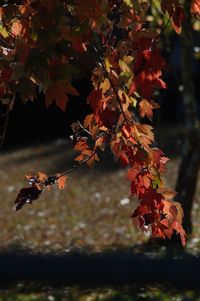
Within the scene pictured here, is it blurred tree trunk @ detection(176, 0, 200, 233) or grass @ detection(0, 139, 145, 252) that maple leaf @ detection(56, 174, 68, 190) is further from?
blurred tree trunk @ detection(176, 0, 200, 233)

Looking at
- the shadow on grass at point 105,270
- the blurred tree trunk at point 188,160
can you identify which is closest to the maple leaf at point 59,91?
the shadow on grass at point 105,270

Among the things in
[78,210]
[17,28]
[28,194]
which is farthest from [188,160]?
[17,28]

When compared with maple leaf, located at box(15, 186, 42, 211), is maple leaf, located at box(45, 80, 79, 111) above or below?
above

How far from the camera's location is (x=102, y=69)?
3.54 meters

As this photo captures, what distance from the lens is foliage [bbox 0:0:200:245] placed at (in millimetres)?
3082

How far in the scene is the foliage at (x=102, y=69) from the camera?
3.08 m

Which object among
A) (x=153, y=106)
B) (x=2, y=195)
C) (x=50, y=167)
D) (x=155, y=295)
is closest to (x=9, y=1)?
(x=153, y=106)

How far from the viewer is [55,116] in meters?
22.2

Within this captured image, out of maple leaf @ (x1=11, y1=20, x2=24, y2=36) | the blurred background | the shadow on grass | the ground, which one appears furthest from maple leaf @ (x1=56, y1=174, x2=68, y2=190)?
the ground

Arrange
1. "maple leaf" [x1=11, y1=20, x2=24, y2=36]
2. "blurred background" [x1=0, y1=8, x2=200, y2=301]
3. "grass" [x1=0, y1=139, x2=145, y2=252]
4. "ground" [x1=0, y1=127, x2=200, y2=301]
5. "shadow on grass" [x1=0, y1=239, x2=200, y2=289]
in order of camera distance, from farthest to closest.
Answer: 1. "grass" [x1=0, y1=139, x2=145, y2=252]
2. "ground" [x1=0, y1=127, x2=200, y2=301]
3. "blurred background" [x1=0, y1=8, x2=200, y2=301]
4. "maple leaf" [x1=11, y1=20, x2=24, y2=36]
5. "shadow on grass" [x1=0, y1=239, x2=200, y2=289]

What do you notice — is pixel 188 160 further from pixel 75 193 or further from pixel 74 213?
pixel 75 193

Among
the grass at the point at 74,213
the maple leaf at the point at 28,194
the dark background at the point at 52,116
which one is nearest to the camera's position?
the maple leaf at the point at 28,194

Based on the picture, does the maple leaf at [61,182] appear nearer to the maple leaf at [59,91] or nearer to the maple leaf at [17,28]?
the maple leaf at [17,28]

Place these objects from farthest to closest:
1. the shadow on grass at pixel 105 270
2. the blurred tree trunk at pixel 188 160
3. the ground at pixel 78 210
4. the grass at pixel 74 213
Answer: the grass at pixel 74 213, the ground at pixel 78 210, the blurred tree trunk at pixel 188 160, the shadow on grass at pixel 105 270
